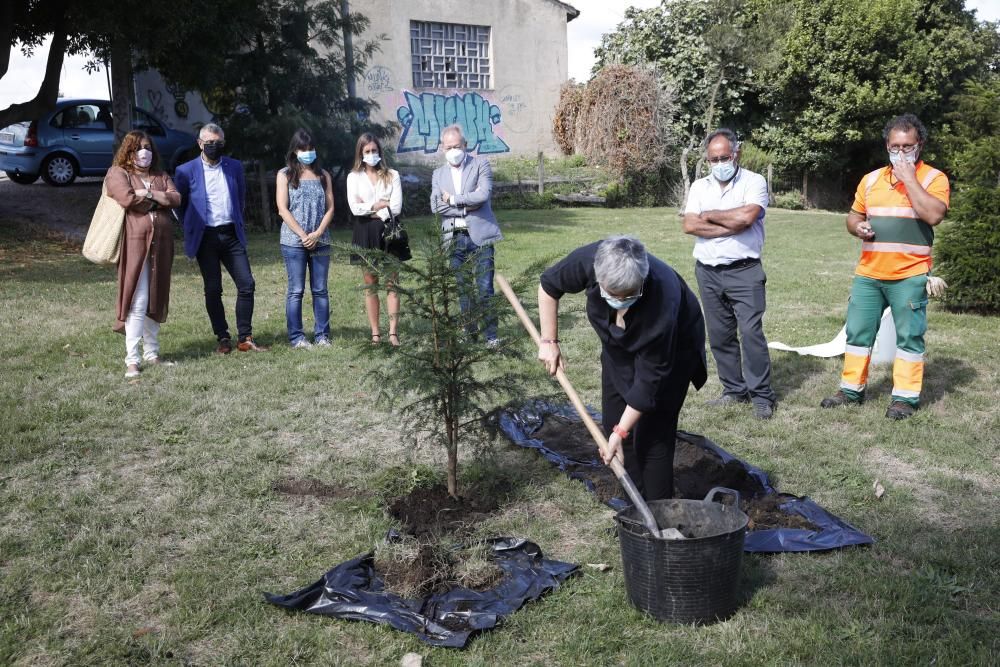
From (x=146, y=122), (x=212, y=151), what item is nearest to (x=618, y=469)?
(x=212, y=151)

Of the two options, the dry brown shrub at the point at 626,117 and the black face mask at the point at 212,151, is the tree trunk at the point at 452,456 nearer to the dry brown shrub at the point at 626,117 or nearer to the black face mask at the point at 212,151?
the black face mask at the point at 212,151

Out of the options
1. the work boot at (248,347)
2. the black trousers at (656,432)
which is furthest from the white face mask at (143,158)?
the black trousers at (656,432)

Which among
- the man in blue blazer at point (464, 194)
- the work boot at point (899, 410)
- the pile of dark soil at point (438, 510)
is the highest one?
the man in blue blazer at point (464, 194)

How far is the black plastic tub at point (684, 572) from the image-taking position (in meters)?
3.28

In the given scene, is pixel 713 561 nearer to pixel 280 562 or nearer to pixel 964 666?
pixel 964 666

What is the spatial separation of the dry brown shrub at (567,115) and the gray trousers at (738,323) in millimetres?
19383

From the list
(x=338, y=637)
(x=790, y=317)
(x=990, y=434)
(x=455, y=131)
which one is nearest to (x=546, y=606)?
(x=338, y=637)

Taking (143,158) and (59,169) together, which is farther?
(59,169)

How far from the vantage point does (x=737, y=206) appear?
5926 millimetres

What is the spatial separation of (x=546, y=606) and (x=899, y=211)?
3927 millimetres

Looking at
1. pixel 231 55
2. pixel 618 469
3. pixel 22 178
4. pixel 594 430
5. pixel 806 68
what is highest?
pixel 806 68

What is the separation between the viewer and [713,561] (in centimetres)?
330

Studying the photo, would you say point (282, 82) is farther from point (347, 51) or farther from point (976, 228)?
point (976, 228)

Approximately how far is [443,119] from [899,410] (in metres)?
18.8
